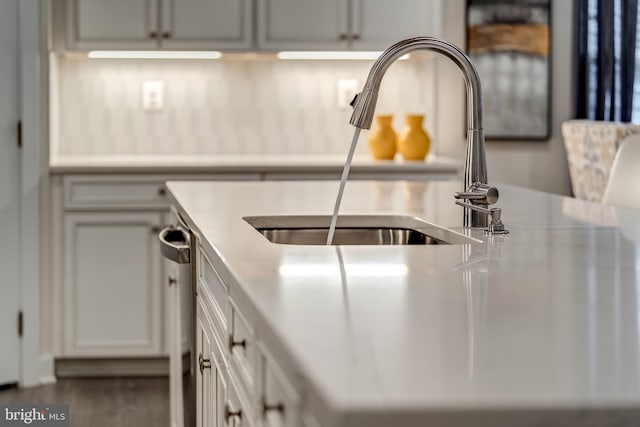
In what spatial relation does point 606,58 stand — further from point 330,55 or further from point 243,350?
point 243,350

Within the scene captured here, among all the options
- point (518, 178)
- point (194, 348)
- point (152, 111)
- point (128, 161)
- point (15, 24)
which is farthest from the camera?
point (518, 178)

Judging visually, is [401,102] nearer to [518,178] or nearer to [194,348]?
[518,178]

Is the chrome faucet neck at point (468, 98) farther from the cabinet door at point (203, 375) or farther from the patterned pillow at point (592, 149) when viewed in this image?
the patterned pillow at point (592, 149)

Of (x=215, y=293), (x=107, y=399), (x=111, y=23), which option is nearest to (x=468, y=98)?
(x=215, y=293)

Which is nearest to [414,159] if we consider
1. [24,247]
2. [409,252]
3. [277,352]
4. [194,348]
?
[24,247]

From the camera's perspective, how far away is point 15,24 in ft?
12.2

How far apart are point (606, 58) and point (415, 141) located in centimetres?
127

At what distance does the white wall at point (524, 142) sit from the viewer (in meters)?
4.69

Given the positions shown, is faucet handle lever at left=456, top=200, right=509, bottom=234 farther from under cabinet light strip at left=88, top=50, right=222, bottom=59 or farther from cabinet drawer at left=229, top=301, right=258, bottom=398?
under cabinet light strip at left=88, top=50, right=222, bottom=59

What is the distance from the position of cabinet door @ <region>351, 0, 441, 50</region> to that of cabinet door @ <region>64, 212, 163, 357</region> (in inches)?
46.5

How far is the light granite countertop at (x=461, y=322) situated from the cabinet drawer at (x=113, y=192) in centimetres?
217

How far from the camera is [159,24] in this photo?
13.3 feet

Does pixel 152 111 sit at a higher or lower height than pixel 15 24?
lower

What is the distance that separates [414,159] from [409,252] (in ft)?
9.55
